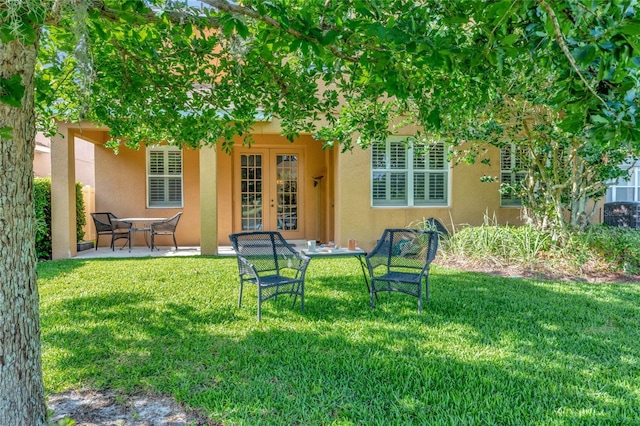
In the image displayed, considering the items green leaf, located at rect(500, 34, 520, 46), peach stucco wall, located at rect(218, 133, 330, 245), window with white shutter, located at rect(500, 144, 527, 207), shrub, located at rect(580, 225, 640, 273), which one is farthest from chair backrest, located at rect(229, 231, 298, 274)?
window with white shutter, located at rect(500, 144, 527, 207)

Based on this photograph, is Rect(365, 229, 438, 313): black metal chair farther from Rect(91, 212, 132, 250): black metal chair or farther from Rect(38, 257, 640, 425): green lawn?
Rect(91, 212, 132, 250): black metal chair

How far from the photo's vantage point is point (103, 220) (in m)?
10.1

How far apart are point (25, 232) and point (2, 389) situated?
807 mm

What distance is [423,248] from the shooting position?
5195 millimetres

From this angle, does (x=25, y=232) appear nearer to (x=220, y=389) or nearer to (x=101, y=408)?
(x=101, y=408)

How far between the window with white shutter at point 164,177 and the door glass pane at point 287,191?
2.63 meters

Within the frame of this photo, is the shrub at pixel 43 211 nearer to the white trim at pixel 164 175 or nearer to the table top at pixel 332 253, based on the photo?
the white trim at pixel 164 175

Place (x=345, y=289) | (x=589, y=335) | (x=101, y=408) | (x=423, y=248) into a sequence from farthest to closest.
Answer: (x=345, y=289)
(x=423, y=248)
(x=589, y=335)
(x=101, y=408)

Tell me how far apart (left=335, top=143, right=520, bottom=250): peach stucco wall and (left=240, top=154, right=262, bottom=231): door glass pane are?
2592 millimetres

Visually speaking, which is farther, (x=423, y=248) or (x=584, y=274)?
(x=584, y=274)

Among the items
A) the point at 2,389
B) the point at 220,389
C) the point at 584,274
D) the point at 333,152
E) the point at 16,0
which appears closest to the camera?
the point at 16,0

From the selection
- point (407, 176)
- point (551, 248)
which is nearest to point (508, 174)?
point (407, 176)

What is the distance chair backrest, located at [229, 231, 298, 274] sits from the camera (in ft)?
16.2

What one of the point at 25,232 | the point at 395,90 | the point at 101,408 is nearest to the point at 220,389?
the point at 101,408
